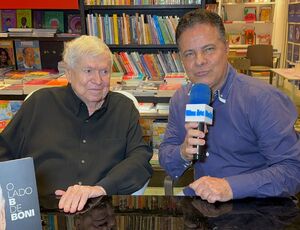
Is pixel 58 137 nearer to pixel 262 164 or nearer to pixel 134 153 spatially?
pixel 134 153

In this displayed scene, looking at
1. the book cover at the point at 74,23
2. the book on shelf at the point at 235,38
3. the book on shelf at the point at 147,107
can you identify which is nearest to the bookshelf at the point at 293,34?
the book on shelf at the point at 235,38

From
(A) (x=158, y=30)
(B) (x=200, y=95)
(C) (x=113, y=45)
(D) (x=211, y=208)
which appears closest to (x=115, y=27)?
(C) (x=113, y=45)

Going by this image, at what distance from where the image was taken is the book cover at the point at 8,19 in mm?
3598

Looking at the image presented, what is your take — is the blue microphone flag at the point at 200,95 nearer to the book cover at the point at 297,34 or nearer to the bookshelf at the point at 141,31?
the bookshelf at the point at 141,31

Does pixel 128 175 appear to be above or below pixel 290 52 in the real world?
below

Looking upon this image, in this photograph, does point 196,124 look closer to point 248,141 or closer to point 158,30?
point 248,141

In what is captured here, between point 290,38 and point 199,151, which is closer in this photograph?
point 199,151

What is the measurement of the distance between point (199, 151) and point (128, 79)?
2.35 metres

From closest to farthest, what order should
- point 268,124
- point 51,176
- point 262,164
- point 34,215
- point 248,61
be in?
point 34,215 < point 268,124 < point 262,164 < point 51,176 < point 248,61

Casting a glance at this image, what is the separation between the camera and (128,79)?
3504 millimetres

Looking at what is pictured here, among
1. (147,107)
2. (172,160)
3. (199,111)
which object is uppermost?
(199,111)

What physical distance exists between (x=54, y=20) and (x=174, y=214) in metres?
2.95

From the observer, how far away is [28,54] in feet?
11.9

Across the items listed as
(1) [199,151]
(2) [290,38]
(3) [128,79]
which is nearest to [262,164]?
(1) [199,151]
